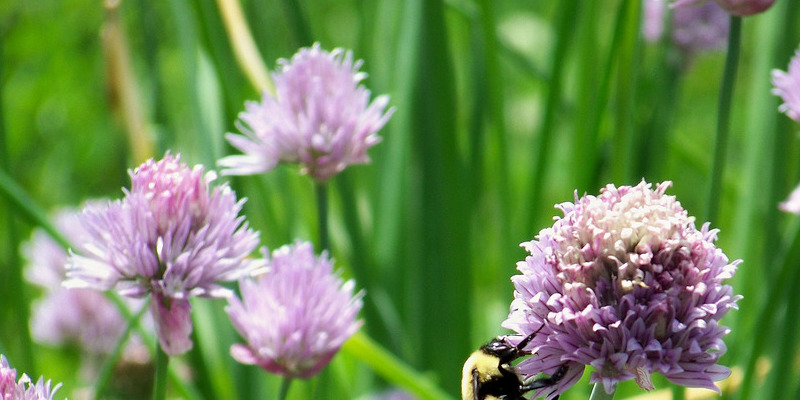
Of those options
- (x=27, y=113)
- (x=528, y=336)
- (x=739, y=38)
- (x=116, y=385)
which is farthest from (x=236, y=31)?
(x=27, y=113)

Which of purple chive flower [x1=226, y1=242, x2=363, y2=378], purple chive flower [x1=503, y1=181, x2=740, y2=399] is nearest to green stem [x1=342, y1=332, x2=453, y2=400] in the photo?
purple chive flower [x1=226, y1=242, x2=363, y2=378]

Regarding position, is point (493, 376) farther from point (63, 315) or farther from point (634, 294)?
point (63, 315)

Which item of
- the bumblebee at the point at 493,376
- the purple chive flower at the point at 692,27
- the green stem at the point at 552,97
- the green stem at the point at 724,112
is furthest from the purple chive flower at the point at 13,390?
the purple chive flower at the point at 692,27

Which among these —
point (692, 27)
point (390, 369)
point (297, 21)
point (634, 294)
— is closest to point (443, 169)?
point (297, 21)

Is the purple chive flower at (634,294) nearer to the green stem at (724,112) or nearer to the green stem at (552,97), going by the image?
the green stem at (724,112)

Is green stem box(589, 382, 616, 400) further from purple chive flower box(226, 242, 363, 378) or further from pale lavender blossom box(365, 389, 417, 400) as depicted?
pale lavender blossom box(365, 389, 417, 400)
